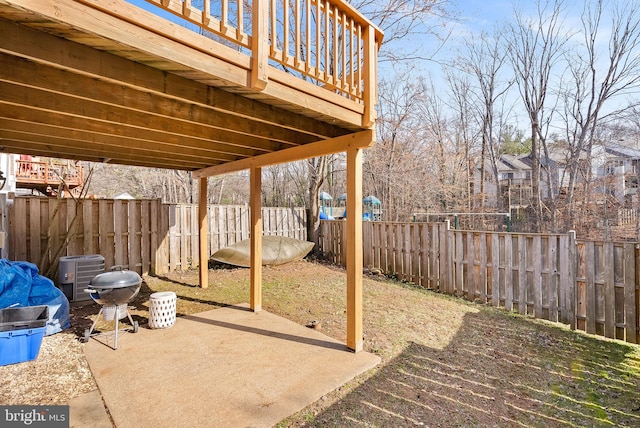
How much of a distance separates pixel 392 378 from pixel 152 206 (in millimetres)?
5802

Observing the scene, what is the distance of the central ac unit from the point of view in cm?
477

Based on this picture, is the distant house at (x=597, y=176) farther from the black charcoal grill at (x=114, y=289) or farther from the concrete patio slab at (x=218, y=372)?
the black charcoal grill at (x=114, y=289)

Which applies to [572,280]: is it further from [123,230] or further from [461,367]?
→ [123,230]

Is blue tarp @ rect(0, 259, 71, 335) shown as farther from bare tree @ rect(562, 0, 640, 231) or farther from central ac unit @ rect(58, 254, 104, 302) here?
bare tree @ rect(562, 0, 640, 231)

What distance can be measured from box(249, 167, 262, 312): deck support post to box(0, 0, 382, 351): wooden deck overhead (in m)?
0.33

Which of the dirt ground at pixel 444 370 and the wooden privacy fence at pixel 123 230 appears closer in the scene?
the dirt ground at pixel 444 370

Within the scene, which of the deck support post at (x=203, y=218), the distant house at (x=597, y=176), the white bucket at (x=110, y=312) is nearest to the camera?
the white bucket at (x=110, y=312)

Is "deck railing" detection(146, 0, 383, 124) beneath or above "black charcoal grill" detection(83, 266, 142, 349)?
above

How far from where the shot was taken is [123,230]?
6.04m

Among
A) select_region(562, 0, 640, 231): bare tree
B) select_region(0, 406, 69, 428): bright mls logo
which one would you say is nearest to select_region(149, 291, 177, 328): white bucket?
select_region(0, 406, 69, 428): bright mls logo

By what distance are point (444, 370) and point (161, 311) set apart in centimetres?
312

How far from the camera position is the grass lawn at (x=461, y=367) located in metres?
2.23

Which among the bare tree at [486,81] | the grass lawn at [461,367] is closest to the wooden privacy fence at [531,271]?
the grass lawn at [461,367]

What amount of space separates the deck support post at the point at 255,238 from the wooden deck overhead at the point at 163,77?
30.5 inches
